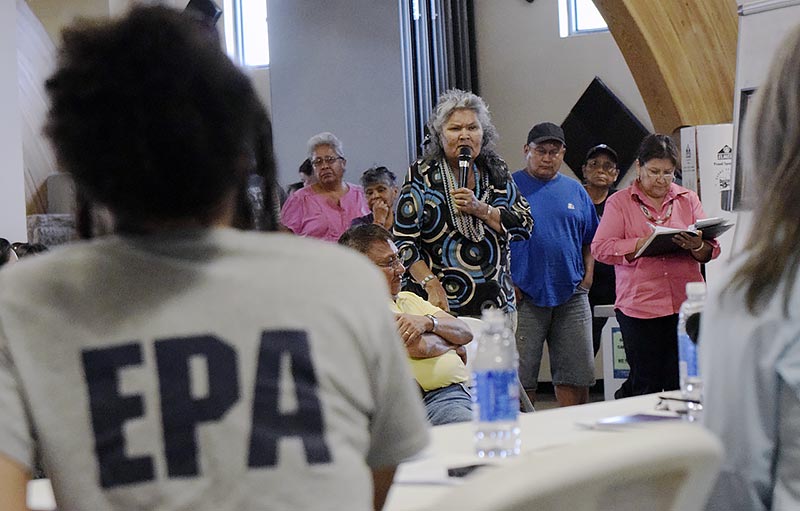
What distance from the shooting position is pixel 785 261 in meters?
1.28

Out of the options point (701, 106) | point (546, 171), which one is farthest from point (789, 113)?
point (701, 106)

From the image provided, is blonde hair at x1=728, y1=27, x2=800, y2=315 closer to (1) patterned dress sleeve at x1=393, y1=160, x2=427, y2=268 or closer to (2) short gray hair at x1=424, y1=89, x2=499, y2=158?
(1) patterned dress sleeve at x1=393, y1=160, x2=427, y2=268

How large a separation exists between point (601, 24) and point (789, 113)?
26.2 ft

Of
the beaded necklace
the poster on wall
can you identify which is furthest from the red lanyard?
the beaded necklace

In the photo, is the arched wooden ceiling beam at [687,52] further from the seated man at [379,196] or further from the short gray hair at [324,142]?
the short gray hair at [324,142]

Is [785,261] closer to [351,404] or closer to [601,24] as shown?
[351,404]

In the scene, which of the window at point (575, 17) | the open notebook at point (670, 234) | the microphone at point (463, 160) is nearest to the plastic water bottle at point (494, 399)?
the microphone at point (463, 160)

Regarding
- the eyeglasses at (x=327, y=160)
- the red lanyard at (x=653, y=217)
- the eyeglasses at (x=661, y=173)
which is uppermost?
the eyeglasses at (x=327, y=160)

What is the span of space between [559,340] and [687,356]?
8.12ft

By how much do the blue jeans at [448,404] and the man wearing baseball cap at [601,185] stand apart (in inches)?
140

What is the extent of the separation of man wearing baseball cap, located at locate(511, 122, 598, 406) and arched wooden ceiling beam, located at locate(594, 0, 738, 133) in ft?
2.18

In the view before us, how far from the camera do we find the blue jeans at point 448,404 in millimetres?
3027

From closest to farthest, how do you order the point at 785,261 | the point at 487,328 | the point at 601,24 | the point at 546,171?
the point at 785,261
the point at 487,328
the point at 546,171
the point at 601,24

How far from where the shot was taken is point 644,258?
464 cm
